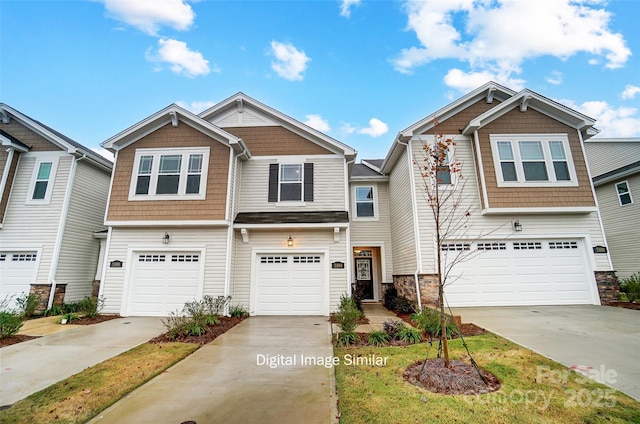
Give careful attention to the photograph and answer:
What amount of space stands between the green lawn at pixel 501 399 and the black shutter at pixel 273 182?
23.0 ft

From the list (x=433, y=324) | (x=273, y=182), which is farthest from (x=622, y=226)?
(x=273, y=182)

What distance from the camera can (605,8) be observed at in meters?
9.66

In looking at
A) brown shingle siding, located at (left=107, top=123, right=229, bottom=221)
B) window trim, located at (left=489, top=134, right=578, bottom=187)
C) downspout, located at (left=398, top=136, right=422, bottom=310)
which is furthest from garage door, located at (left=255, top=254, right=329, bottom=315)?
window trim, located at (left=489, top=134, right=578, bottom=187)

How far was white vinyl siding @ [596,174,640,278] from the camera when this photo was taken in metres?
11.3

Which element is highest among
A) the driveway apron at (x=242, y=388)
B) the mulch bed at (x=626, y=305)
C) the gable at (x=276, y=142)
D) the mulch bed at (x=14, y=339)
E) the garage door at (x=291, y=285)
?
the gable at (x=276, y=142)

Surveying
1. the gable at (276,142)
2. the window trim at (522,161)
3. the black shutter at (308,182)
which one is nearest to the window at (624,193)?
the window trim at (522,161)

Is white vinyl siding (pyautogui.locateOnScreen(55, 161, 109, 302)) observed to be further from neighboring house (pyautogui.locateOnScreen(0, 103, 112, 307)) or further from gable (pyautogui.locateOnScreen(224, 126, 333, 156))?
gable (pyautogui.locateOnScreen(224, 126, 333, 156))

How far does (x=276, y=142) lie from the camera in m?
10.9

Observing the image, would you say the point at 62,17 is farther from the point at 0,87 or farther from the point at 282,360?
the point at 282,360

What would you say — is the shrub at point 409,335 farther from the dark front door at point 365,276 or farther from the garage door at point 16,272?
the garage door at point 16,272

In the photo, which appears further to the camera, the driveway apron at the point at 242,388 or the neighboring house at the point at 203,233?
the neighboring house at the point at 203,233

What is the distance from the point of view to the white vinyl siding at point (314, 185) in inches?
403

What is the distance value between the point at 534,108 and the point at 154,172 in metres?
14.1

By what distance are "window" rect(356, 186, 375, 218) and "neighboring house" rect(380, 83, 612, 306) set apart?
2756 millimetres
